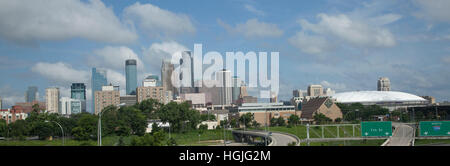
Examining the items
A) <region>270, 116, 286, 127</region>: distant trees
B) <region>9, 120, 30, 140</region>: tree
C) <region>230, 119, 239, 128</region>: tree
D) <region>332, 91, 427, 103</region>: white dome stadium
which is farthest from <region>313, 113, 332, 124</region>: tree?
<region>332, 91, 427, 103</region>: white dome stadium

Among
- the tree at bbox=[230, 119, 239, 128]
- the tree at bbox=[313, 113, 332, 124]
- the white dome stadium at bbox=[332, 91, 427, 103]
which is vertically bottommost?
the tree at bbox=[230, 119, 239, 128]

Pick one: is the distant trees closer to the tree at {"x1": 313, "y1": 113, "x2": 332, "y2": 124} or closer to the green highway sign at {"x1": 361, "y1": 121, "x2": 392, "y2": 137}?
the tree at {"x1": 313, "y1": 113, "x2": 332, "y2": 124}

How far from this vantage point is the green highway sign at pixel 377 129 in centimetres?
4341

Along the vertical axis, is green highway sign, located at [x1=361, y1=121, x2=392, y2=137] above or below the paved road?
above

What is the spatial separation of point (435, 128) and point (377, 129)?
5493 millimetres

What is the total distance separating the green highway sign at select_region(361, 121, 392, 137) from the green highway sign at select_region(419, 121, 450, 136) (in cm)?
313

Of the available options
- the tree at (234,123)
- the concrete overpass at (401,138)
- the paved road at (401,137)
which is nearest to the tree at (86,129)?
the concrete overpass at (401,138)

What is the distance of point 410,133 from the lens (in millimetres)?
60156

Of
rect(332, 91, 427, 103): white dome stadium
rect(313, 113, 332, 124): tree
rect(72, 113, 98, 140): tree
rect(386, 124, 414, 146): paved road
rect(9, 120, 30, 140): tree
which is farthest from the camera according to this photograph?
rect(332, 91, 427, 103): white dome stadium

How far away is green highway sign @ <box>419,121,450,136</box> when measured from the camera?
136 feet

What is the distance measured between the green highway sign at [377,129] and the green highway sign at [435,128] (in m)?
3.13
